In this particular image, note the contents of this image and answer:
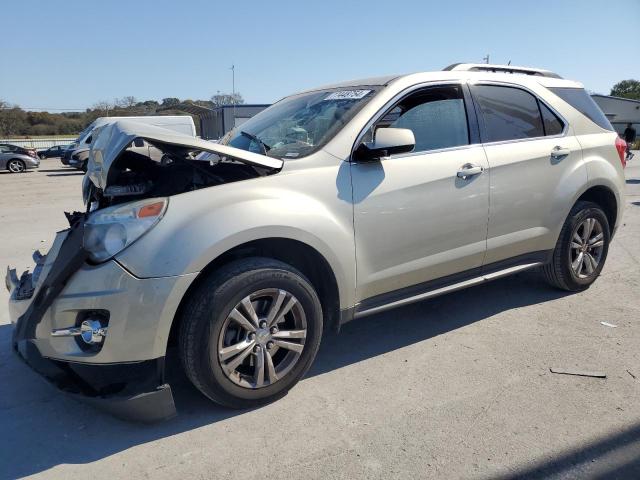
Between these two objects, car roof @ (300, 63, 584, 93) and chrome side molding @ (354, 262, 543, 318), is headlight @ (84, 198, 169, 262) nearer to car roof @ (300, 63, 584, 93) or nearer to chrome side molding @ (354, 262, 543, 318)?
chrome side molding @ (354, 262, 543, 318)

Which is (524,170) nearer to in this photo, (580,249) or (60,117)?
(580,249)

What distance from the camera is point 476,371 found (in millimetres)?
3221

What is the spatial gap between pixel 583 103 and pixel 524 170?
124cm

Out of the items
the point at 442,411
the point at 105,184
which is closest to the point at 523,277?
the point at 442,411

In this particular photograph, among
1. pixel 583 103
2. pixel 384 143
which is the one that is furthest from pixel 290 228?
pixel 583 103

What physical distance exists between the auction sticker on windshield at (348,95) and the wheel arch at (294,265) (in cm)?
118

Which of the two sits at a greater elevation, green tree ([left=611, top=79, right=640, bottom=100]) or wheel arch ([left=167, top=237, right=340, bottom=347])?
green tree ([left=611, top=79, right=640, bottom=100])

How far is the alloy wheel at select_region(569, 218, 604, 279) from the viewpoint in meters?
4.36

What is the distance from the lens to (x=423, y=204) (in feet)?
10.7

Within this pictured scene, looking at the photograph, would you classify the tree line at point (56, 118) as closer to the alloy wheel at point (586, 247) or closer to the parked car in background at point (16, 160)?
the parked car in background at point (16, 160)

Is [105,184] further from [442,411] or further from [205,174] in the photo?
[442,411]

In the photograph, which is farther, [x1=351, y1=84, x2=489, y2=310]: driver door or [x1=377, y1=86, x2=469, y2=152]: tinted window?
[x1=377, y1=86, x2=469, y2=152]: tinted window

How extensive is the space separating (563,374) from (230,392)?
2118 millimetres

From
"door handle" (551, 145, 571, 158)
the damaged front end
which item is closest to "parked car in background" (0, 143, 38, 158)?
the damaged front end
